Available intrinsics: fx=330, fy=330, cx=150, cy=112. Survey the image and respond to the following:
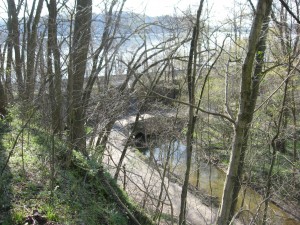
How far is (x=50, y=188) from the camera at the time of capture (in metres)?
6.09

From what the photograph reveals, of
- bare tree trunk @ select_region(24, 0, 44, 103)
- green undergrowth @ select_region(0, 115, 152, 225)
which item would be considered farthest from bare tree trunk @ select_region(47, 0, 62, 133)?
bare tree trunk @ select_region(24, 0, 44, 103)

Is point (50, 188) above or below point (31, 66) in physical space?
below

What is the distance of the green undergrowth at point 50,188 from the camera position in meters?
5.33

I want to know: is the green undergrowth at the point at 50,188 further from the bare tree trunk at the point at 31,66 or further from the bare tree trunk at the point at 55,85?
the bare tree trunk at the point at 31,66

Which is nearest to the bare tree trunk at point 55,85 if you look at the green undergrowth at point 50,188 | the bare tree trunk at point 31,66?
the green undergrowth at point 50,188

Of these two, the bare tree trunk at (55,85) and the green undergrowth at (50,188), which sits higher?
the bare tree trunk at (55,85)

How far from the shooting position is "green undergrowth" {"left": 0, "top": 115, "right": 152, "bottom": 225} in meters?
5.33

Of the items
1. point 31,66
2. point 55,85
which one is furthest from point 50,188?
point 31,66

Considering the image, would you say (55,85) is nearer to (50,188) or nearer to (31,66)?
(50,188)

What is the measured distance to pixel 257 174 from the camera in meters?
15.4

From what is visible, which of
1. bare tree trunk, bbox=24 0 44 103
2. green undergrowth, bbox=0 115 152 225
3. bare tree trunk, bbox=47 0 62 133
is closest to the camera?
green undergrowth, bbox=0 115 152 225

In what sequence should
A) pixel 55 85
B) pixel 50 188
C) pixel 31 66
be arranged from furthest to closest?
pixel 31 66 → pixel 50 188 → pixel 55 85

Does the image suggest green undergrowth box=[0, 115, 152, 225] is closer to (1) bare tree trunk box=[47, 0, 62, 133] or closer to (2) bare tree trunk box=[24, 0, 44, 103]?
(1) bare tree trunk box=[47, 0, 62, 133]

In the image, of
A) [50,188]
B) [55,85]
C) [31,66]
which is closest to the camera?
[55,85]
